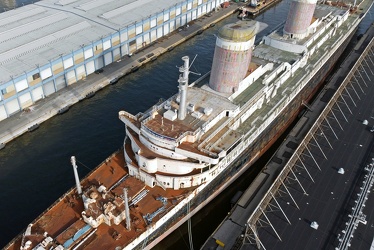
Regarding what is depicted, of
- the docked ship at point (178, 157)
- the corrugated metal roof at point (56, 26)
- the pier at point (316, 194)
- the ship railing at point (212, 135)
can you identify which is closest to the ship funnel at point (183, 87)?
the docked ship at point (178, 157)

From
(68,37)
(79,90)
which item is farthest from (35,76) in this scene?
(68,37)

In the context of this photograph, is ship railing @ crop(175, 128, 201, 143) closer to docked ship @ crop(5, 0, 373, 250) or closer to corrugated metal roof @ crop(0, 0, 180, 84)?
docked ship @ crop(5, 0, 373, 250)

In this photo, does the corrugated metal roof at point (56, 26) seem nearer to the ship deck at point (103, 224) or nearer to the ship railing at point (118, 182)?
the ship deck at point (103, 224)

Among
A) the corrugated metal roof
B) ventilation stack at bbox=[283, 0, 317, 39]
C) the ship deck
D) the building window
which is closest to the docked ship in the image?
the ship deck

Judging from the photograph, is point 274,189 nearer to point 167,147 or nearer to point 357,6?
point 167,147

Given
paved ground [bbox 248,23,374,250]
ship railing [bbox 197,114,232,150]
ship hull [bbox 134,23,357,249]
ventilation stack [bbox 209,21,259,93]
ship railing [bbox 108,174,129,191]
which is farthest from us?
ventilation stack [bbox 209,21,259,93]
